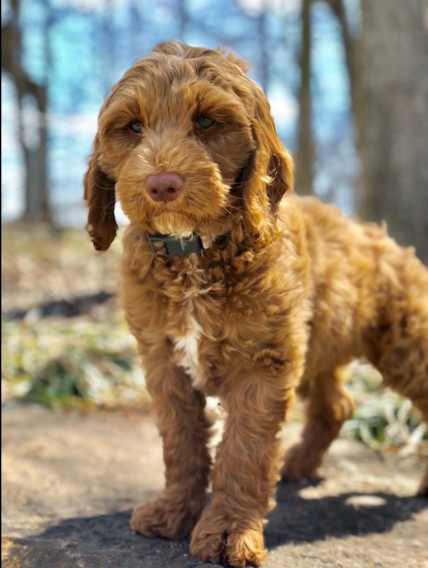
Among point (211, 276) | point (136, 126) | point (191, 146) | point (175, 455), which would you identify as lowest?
point (175, 455)

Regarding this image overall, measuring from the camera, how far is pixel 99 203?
126 inches

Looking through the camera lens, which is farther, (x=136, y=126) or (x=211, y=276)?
(x=211, y=276)

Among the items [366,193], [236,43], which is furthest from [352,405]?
[236,43]

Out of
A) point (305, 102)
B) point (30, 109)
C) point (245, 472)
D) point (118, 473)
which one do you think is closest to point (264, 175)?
point (245, 472)

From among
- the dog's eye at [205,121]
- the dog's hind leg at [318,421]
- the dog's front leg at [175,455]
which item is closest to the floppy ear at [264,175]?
the dog's eye at [205,121]

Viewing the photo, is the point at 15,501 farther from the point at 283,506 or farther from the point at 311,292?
the point at 311,292

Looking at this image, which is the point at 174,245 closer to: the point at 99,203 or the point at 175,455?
the point at 99,203

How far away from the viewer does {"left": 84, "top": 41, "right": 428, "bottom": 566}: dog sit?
8.89ft

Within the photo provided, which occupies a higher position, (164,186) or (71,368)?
(164,186)

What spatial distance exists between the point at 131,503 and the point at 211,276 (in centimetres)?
190

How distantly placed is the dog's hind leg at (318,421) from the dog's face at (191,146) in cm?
204

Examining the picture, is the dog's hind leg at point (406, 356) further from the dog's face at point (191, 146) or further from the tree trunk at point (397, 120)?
the tree trunk at point (397, 120)

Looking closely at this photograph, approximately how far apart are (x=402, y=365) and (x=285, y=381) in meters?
1.32

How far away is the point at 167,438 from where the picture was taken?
133 inches
